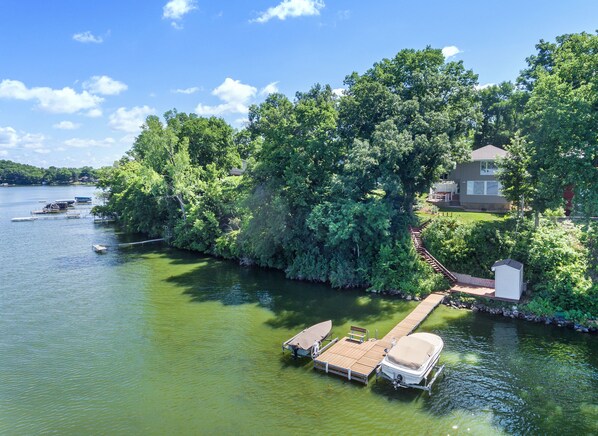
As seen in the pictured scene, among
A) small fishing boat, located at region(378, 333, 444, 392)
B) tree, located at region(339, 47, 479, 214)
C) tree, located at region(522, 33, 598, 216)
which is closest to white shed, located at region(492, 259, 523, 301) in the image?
tree, located at region(522, 33, 598, 216)

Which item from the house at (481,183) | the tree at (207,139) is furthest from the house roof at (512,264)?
the tree at (207,139)

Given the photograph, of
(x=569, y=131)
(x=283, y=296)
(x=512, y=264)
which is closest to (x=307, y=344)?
(x=283, y=296)

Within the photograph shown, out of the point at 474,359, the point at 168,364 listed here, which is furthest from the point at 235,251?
the point at 474,359

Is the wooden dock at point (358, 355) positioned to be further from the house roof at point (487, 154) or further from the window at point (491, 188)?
the house roof at point (487, 154)

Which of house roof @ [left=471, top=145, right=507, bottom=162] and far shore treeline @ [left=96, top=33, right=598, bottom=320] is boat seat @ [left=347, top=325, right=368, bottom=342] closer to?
far shore treeline @ [left=96, top=33, right=598, bottom=320]

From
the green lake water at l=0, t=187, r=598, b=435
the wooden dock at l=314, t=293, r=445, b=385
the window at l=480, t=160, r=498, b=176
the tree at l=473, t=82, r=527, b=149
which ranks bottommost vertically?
the green lake water at l=0, t=187, r=598, b=435

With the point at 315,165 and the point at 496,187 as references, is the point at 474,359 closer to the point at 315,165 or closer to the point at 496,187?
the point at 315,165

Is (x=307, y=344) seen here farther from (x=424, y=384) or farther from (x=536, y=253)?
(x=536, y=253)
